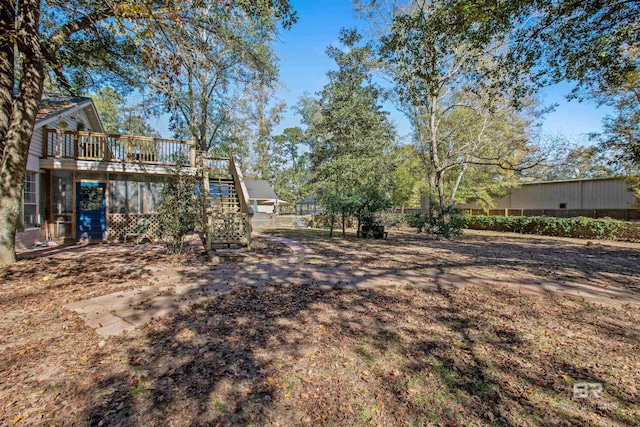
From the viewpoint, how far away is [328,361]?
8.97 feet

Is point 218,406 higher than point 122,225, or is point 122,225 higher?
point 122,225

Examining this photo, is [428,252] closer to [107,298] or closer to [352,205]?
[352,205]

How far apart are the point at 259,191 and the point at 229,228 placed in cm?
2539

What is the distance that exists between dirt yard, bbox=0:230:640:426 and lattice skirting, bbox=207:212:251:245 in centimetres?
332

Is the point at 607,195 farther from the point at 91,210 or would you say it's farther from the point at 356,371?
the point at 91,210

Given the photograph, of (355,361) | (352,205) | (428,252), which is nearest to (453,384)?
(355,361)

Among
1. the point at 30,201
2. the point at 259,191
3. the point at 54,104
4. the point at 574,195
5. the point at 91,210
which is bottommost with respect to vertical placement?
the point at 91,210

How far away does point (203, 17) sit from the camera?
27.7 feet

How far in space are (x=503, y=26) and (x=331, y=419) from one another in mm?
8139

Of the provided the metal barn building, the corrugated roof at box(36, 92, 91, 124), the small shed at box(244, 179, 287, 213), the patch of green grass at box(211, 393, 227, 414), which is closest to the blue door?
the corrugated roof at box(36, 92, 91, 124)

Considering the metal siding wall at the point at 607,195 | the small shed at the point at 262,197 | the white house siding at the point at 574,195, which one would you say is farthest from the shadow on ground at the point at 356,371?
the small shed at the point at 262,197

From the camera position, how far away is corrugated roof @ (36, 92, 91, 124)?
8.28 metres

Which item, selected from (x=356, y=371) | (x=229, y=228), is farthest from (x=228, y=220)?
(x=356, y=371)

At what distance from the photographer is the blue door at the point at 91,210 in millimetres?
10133
